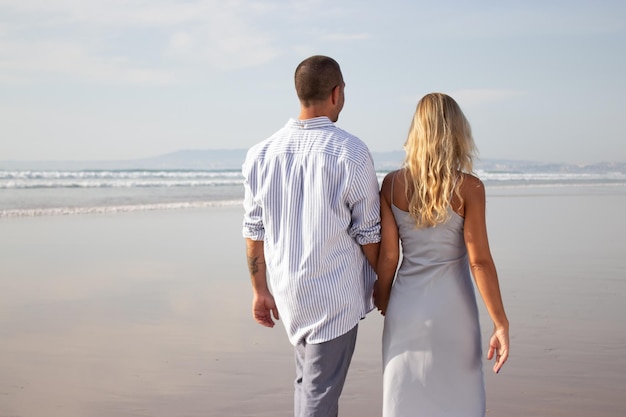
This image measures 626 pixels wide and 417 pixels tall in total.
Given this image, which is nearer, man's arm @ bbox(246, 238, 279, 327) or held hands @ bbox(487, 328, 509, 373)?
held hands @ bbox(487, 328, 509, 373)

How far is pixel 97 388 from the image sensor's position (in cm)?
405

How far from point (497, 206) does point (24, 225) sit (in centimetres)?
909

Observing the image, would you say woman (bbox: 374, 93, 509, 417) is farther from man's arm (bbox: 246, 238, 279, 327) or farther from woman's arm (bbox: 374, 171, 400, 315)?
man's arm (bbox: 246, 238, 279, 327)

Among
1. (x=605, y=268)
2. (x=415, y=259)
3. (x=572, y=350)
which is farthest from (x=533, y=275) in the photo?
(x=415, y=259)

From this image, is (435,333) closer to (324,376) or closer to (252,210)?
(324,376)

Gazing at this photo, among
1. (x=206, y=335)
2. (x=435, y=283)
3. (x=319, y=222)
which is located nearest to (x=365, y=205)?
(x=319, y=222)

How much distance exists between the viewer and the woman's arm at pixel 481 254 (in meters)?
2.65

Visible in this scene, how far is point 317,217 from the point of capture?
8.41 ft

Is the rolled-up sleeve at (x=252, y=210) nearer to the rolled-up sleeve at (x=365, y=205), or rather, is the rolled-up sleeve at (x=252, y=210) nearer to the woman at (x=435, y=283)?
the rolled-up sleeve at (x=365, y=205)

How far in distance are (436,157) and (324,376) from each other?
2.93ft

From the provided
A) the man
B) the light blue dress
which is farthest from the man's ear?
the light blue dress

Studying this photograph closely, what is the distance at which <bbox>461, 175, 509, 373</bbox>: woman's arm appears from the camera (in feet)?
8.68

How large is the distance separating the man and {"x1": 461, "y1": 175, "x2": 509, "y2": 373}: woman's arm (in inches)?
13.2

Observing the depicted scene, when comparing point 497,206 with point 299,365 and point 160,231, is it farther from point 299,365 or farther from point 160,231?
point 299,365
